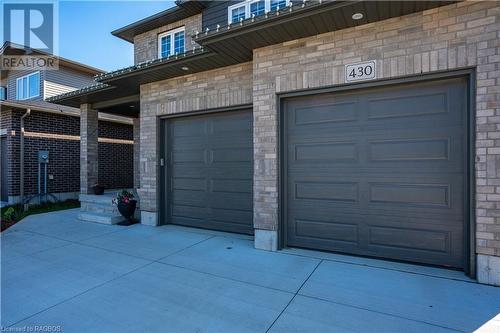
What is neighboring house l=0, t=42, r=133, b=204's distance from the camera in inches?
380

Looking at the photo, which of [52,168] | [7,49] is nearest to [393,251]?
[52,168]

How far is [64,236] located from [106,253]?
188 centimetres

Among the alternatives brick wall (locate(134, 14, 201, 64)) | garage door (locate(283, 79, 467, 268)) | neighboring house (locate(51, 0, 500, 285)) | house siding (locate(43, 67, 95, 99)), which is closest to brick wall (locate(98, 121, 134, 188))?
house siding (locate(43, 67, 95, 99))

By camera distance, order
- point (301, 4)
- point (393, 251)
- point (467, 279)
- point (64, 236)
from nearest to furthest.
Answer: point (467, 279)
point (301, 4)
point (393, 251)
point (64, 236)

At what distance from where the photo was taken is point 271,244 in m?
4.79

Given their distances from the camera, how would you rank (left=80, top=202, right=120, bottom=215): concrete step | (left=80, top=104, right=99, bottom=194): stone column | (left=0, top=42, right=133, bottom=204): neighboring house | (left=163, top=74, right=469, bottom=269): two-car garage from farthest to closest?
1. (left=0, top=42, right=133, bottom=204): neighboring house
2. (left=80, top=104, right=99, bottom=194): stone column
3. (left=80, top=202, right=120, bottom=215): concrete step
4. (left=163, top=74, right=469, bottom=269): two-car garage

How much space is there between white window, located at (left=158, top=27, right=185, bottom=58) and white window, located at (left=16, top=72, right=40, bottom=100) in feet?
26.5

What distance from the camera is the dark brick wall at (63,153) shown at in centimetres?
965

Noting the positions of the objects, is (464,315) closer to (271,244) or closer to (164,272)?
(271,244)

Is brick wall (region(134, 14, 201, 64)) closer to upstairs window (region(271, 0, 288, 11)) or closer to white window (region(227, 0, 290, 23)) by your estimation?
white window (region(227, 0, 290, 23))

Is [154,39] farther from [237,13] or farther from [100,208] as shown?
[100,208]

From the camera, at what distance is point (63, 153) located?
10859 mm

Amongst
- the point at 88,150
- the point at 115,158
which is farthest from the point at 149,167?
the point at 115,158

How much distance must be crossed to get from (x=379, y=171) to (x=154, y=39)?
27.2 feet
